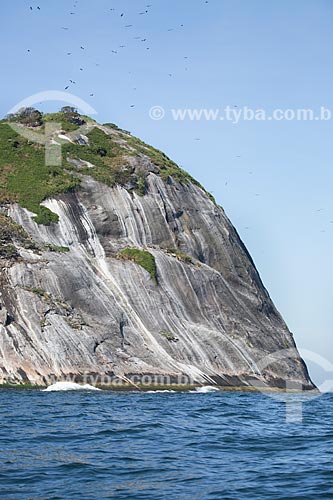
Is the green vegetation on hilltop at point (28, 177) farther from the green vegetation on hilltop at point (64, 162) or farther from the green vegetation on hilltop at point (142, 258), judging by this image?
the green vegetation on hilltop at point (142, 258)

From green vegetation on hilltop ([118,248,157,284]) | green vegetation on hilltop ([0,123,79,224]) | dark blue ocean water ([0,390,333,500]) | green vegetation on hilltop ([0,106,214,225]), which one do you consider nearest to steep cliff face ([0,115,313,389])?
green vegetation on hilltop ([118,248,157,284])

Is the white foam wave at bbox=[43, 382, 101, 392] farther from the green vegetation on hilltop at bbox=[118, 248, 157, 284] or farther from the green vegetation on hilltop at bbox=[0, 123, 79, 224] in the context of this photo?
the green vegetation on hilltop at bbox=[0, 123, 79, 224]


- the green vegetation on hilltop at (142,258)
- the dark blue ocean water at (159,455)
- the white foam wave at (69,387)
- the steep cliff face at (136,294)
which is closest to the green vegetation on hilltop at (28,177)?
the steep cliff face at (136,294)

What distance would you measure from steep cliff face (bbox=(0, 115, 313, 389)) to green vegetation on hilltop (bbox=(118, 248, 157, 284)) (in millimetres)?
139

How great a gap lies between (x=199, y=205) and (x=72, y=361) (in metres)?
35.2

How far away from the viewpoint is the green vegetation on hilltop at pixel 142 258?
68844mm

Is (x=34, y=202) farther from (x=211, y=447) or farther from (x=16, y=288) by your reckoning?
(x=211, y=447)

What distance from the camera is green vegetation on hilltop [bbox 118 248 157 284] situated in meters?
68.8

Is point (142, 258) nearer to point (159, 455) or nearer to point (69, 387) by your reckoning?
point (69, 387)

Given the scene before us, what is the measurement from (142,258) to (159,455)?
49.0 meters

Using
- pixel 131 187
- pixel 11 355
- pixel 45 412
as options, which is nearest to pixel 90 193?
pixel 131 187

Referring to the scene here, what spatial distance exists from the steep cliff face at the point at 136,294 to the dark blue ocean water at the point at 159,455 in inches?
862

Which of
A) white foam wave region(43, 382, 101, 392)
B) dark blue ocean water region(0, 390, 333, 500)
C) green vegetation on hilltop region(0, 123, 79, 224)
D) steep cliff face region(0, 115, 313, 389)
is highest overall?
green vegetation on hilltop region(0, 123, 79, 224)

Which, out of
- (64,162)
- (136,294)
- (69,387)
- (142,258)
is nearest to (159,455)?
(69,387)
